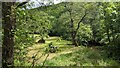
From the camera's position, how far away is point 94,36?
1213cm

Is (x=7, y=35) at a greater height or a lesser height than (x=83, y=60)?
greater

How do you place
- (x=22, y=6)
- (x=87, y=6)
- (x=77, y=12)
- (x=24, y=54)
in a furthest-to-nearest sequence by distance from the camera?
(x=77, y=12), (x=87, y=6), (x=22, y=6), (x=24, y=54)

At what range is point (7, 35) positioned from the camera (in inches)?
70.5

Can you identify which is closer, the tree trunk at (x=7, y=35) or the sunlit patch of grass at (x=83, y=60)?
the tree trunk at (x=7, y=35)

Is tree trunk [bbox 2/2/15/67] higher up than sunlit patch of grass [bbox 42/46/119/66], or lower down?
higher up

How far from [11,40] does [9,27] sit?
0.38ft

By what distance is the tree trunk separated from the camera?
5.80ft

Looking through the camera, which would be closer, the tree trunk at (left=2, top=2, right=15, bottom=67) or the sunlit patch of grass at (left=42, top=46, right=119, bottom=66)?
the tree trunk at (left=2, top=2, right=15, bottom=67)

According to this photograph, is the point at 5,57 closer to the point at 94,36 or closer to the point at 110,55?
the point at 110,55

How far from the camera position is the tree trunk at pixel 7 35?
1.77 meters

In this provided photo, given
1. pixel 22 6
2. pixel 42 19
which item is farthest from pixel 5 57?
pixel 42 19

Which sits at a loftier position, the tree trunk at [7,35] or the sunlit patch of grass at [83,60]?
the tree trunk at [7,35]

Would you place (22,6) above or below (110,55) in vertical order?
above

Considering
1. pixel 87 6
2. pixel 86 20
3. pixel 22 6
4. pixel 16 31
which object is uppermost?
pixel 22 6
